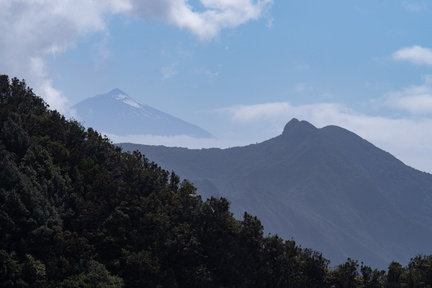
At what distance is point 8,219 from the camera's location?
3931cm

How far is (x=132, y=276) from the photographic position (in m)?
41.8

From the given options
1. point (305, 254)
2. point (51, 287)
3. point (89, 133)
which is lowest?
point (51, 287)

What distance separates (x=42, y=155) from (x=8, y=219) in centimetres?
1005

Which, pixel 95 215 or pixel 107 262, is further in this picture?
pixel 95 215

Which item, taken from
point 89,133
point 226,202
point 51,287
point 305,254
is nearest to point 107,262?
point 51,287

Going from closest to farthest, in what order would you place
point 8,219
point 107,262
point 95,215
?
point 8,219 → point 107,262 → point 95,215

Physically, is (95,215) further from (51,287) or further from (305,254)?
(305,254)

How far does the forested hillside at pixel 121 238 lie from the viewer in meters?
39.4

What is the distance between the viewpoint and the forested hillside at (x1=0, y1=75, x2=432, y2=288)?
129ft

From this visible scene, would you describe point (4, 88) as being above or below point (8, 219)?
above

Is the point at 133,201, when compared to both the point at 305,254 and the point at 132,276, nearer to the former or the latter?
the point at 132,276

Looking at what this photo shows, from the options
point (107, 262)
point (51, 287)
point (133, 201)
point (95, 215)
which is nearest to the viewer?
point (51, 287)

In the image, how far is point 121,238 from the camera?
44.8m

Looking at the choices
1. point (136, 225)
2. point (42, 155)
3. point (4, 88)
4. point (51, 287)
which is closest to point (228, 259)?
point (136, 225)
